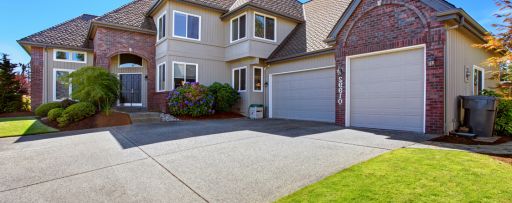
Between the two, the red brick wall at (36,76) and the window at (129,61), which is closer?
the red brick wall at (36,76)

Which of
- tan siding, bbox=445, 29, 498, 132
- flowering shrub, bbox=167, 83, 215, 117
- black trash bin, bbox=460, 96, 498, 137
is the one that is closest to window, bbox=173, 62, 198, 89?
flowering shrub, bbox=167, 83, 215, 117

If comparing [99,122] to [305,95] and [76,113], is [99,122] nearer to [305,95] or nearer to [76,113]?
[76,113]

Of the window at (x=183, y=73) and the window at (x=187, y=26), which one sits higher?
the window at (x=187, y=26)

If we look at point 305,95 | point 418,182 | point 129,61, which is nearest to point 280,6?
point 305,95

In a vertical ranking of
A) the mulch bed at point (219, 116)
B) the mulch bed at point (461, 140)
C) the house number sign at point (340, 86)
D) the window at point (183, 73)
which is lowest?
the mulch bed at point (461, 140)

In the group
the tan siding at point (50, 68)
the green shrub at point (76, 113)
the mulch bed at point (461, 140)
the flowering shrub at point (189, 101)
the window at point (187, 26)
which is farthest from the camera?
the tan siding at point (50, 68)

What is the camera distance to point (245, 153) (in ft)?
16.9

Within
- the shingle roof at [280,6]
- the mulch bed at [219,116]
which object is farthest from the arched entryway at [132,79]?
the shingle roof at [280,6]

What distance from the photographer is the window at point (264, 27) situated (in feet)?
43.6

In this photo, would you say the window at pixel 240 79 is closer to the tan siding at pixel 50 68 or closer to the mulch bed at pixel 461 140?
the mulch bed at pixel 461 140

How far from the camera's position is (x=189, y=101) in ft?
39.2

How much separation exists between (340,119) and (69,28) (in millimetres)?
17300

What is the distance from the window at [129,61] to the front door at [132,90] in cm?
57

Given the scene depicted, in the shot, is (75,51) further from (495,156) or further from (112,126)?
(495,156)
